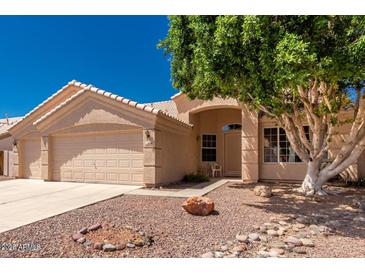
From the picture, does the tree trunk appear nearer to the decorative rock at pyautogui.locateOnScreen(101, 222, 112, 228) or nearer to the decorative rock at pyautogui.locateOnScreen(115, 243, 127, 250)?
the decorative rock at pyautogui.locateOnScreen(101, 222, 112, 228)

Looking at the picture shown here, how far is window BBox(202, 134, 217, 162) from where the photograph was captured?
1594 cm

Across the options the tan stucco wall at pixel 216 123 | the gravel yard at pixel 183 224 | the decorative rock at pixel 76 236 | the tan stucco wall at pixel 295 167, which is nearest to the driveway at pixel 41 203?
the gravel yard at pixel 183 224

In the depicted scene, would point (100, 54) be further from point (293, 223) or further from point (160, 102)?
point (293, 223)

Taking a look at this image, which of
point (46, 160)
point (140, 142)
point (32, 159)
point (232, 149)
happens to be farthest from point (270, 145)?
point (32, 159)

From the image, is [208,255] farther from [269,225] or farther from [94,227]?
[94,227]

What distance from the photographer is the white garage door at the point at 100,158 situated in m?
11.1

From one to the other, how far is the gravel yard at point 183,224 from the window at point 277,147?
3946 millimetres

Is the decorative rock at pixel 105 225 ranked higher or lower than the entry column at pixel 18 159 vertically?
lower

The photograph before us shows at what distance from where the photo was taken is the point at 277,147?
42.0 feet

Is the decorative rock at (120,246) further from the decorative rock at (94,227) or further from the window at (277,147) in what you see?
the window at (277,147)

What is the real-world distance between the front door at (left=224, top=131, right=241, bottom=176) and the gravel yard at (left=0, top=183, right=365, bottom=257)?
700 centimetres

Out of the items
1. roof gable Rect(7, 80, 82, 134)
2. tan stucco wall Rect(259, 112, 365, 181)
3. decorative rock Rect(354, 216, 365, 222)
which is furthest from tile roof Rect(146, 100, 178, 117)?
decorative rock Rect(354, 216, 365, 222)
